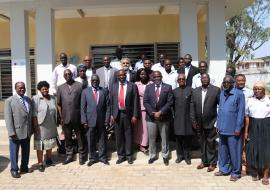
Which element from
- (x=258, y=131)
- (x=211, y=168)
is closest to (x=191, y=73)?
(x=211, y=168)

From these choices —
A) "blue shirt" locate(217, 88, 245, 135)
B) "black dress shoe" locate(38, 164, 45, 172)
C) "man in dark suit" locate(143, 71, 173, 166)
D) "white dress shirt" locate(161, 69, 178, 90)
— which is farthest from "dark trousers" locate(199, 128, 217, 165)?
"black dress shoe" locate(38, 164, 45, 172)

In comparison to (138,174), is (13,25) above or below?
above

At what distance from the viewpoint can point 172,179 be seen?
21.5 ft

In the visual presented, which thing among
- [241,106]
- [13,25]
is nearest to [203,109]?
[241,106]

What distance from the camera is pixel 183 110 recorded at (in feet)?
23.7

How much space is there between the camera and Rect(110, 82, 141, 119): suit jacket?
7352mm

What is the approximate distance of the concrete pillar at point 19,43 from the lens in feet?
31.4

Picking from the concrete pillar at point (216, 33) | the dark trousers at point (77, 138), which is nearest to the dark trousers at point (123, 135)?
the dark trousers at point (77, 138)

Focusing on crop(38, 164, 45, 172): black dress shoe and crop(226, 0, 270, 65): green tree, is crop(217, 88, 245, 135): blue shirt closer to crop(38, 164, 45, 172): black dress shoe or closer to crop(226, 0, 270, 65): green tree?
crop(38, 164, 45, 172): black dress shoe

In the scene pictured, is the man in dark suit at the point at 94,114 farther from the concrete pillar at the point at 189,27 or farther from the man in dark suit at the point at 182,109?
the concrete pillar at the point at 189,27

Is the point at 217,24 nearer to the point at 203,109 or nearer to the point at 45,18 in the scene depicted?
the point at 203,109

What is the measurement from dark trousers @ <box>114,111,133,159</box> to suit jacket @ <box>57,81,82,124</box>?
2.53 ft

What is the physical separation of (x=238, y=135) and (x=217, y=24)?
12.1 ft

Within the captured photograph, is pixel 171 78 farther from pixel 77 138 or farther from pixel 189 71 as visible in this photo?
pixel 77 138
